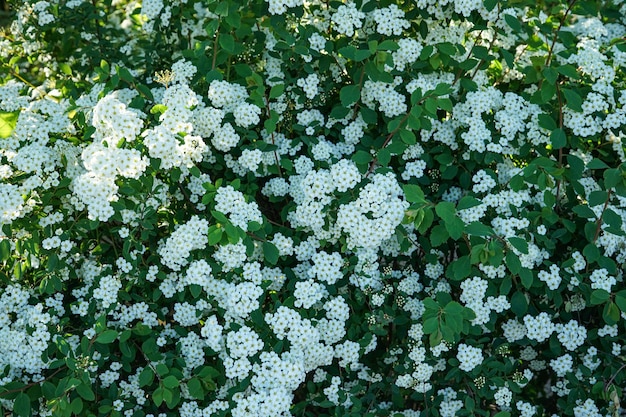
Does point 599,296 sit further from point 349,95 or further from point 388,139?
point 349,95

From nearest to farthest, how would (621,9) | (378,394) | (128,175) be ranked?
(128,175), (378,394), (621,9)

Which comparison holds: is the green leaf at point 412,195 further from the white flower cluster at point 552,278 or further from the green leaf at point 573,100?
the green leaf at point 573,100

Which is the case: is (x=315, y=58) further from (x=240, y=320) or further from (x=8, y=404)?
(x=8, y=404)

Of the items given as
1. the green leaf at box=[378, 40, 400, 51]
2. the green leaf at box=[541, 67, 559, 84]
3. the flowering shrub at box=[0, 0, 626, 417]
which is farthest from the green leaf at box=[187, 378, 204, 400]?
the green leaf at box=[541, 67, 559, 84]

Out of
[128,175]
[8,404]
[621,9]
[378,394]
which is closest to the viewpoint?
[128,175]

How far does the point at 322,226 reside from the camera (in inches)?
120

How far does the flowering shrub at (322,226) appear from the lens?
2.83m

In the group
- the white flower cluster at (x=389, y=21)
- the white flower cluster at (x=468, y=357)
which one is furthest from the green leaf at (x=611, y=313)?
the white flower cluster at (x=389, y=21)

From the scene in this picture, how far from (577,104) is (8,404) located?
260 cm

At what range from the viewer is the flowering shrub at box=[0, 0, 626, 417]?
2.83m

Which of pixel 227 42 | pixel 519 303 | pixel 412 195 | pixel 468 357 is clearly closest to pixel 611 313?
pixel 519 303

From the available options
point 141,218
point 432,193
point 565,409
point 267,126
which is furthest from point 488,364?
point 141,218

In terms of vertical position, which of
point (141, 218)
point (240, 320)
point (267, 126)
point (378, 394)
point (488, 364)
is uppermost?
point (267, 126)

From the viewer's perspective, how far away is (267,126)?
3.04 meters
